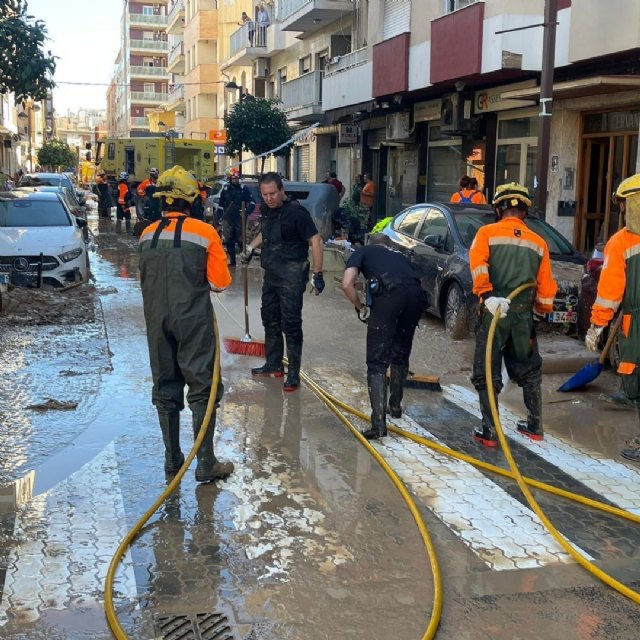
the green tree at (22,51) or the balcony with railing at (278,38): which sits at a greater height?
the balcony with railing at (278,38)

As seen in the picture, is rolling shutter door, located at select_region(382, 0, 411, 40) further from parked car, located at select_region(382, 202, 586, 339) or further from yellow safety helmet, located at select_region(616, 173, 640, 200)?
yellow safety helmet, located at select_region(616, 173, 640, 200)

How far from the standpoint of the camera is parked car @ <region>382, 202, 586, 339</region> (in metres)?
9.27

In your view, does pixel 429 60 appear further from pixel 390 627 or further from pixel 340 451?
pixel 390 627

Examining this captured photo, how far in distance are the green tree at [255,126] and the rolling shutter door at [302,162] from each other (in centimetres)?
368

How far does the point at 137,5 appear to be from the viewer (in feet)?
268

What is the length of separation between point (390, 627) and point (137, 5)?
8638 cm

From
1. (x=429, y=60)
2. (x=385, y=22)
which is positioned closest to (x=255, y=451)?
(x=429, y=60)

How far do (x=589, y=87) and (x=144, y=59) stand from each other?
75996mm

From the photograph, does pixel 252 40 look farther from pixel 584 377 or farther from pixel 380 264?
pixel 380 264

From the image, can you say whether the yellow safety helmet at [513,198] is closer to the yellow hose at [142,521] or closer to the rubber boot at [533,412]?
the rubber boot at [533,412]

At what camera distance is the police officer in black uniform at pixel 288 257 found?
23.5 feet

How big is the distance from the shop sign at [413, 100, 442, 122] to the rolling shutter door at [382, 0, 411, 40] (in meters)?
1.83

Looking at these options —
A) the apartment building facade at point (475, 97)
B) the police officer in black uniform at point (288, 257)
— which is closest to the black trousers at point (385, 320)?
the police officer in black uniform at point (288, 257)

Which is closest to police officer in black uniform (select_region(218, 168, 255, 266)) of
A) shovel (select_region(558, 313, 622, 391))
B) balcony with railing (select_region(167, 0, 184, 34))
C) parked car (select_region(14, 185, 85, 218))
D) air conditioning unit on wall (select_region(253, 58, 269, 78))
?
parked car (select_region(14, 185, 85, 218))
